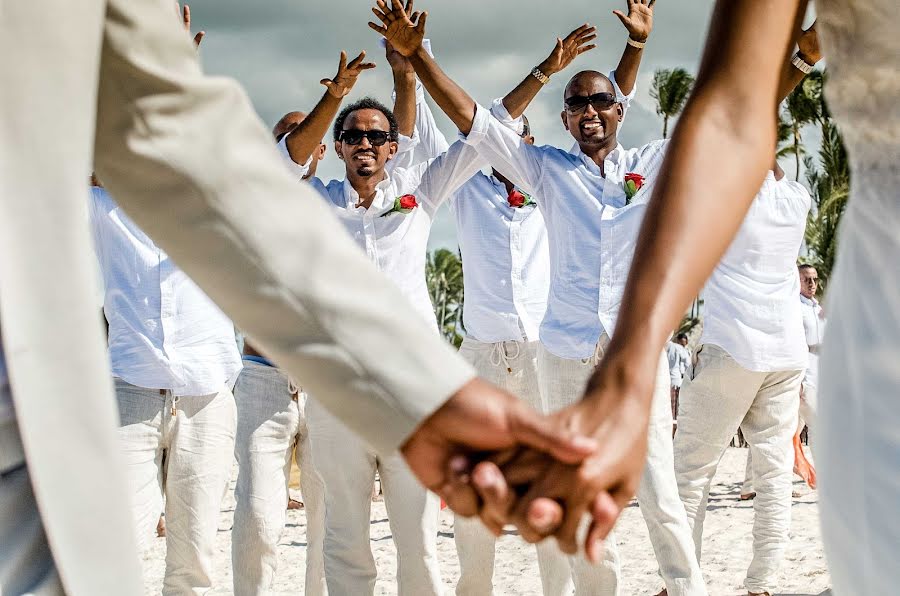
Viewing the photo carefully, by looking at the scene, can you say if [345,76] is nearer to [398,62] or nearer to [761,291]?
[398,62]

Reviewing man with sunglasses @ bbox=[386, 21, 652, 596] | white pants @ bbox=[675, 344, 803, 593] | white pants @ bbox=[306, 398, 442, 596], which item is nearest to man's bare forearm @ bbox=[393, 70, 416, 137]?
man with sunglasses @ bbox=[386, 21, 652, 596]

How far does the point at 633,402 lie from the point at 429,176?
4470 mm

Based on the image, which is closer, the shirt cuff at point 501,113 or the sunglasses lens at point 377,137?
the sunglasses lens at point 377,137

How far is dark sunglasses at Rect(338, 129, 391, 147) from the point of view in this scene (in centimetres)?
613

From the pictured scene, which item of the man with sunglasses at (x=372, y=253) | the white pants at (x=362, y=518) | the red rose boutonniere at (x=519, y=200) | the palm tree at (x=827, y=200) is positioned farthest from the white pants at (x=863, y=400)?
the palm tree at (x=827, y=200)

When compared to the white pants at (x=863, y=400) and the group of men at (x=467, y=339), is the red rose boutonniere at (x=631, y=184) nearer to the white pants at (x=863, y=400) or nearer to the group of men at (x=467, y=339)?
the group of men at (x=467, y=339)

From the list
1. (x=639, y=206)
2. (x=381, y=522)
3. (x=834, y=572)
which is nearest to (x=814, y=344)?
(x=381, y=522)

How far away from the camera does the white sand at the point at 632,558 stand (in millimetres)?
8219

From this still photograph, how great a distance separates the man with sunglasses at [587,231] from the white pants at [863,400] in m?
3.99

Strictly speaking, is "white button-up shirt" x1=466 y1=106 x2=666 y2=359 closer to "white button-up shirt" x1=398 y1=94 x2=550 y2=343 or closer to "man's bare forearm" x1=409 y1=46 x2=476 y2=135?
"man's bare forearm" x1=409 y1=46 x2=476 y2=135

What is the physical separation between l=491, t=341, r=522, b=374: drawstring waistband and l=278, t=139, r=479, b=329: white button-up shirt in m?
0.91

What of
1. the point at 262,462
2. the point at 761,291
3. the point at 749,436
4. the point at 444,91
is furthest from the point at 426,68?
the point at 749,436

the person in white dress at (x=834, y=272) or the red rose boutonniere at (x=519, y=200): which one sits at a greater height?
the red rose boutonniere at (x=519, y=200)

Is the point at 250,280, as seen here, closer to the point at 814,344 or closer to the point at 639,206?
the point at 639,206
